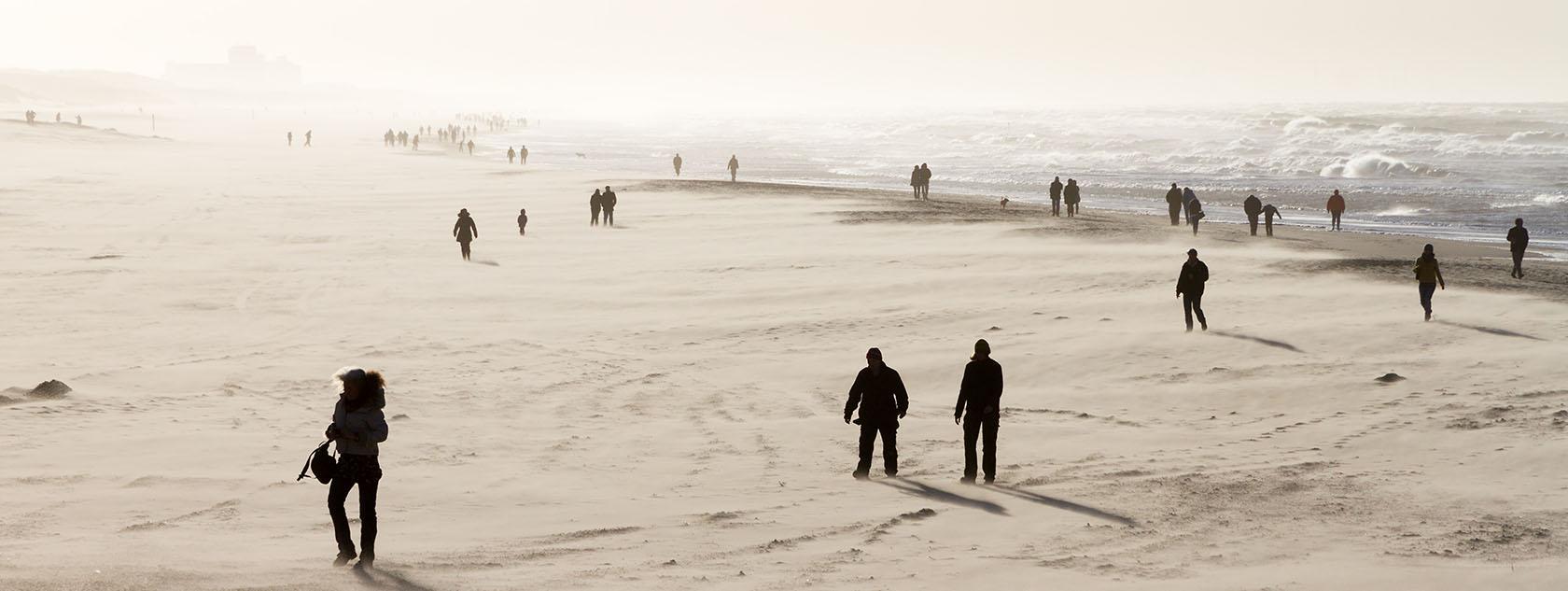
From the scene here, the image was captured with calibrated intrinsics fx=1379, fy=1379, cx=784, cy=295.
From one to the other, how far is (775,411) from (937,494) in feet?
13.0

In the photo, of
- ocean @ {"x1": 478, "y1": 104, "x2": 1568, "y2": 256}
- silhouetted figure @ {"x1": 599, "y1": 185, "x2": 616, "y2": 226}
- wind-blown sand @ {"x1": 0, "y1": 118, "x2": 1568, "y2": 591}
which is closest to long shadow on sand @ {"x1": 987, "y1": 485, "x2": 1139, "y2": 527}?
wind-blown sand @ {"x1": 0, "y1": 118, "x2": 1568, "y2": 591}

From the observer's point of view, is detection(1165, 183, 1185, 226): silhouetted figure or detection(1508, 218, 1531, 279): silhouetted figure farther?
detection(1165, 183, 1185, 226): silhouetted figure

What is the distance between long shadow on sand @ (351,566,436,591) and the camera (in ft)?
26.2

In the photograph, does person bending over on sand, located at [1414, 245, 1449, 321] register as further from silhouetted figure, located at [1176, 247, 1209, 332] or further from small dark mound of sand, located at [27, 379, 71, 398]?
small dark mound of sand, located at [27, 379, 71, 398]

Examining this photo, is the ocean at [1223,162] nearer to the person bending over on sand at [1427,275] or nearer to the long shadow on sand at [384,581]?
the person bending over on sand at [1427,275]

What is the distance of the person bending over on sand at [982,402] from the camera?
1114 centimetres

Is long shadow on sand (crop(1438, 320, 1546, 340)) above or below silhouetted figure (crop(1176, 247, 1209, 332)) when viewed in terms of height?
below

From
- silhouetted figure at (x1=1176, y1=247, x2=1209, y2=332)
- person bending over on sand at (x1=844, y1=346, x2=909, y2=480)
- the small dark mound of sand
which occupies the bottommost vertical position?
the small dark mound of sand

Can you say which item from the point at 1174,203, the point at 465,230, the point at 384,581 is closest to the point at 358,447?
the point at 384,581

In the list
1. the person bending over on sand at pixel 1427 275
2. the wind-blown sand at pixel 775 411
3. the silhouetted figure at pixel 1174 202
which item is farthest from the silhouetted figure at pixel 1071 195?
the person bending over on sand at pixel 1427 275

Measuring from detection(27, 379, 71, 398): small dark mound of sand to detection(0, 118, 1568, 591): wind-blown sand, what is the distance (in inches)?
6.4

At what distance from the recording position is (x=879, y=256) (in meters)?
25.8

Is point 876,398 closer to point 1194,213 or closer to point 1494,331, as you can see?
point 1494,331

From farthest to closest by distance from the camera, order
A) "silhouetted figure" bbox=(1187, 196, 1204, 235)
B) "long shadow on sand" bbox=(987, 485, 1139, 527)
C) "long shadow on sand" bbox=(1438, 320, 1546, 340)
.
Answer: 1. "silhouetted figure" bbox=(1187, 196, 1204, 235)
2. "long shadow on sand" bbox=(1438, 320, 1546, 340)
3. "long shadow on sand" bbox=(987, 485, 1139, 527)
